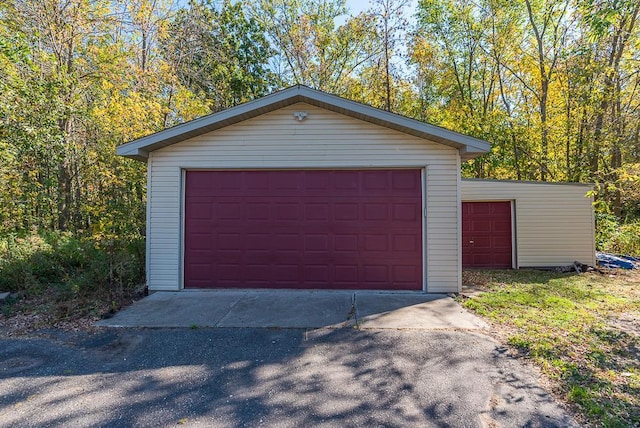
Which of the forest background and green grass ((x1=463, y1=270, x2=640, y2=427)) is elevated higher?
the forest background

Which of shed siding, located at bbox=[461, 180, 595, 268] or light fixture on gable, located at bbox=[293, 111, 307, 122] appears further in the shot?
shed siding, located at bbox=[461, 180, 595, 268]

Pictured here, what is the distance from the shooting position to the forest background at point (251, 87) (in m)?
6.93

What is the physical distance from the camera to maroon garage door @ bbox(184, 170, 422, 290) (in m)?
6.33

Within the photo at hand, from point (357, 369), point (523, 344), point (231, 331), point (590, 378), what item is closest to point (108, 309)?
point (231, 331)

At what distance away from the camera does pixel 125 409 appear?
270 centimetres

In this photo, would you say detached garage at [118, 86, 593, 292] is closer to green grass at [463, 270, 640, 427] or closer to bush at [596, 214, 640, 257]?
→ green grass at [463, 270, 640, 427]

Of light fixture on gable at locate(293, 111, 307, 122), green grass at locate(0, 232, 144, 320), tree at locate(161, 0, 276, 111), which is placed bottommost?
green grass at locate(0, 232, 144, 320)

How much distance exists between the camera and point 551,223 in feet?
29.9

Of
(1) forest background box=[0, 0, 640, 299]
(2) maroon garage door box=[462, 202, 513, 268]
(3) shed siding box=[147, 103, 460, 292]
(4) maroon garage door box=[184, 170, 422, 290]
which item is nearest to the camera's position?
(3) shed siding box=[147, 103, 460, 292]

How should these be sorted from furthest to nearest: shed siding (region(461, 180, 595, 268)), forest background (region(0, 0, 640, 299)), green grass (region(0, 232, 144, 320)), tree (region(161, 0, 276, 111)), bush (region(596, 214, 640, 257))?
tree (region(161, 0, 276, 111)) < bush (region(596, 214, 640, 257)) < shed siding (region(461, 180, 595, 268)) < forest background (region(0, 0, 640, 299)) < green grass (region(0, 232, 144, 320))

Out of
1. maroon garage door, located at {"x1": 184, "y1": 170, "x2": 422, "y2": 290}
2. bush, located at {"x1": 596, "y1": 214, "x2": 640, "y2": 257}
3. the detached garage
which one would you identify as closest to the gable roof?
the detached garage

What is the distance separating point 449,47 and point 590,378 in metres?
15.6

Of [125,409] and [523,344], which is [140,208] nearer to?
[125,409]

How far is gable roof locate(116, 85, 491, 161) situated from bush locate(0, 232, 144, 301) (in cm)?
200
